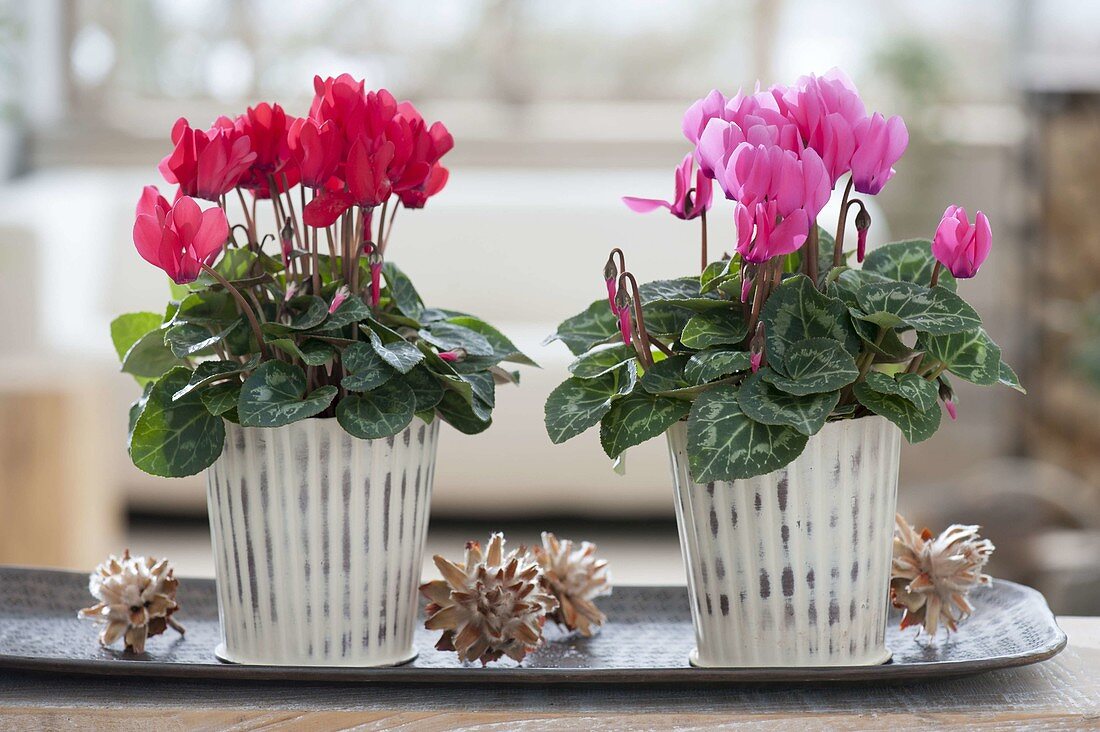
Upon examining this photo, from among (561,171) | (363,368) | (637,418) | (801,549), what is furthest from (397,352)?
(561,171)

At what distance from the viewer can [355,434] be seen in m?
0.61

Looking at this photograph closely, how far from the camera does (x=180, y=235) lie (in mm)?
586

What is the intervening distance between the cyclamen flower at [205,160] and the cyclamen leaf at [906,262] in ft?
1.12

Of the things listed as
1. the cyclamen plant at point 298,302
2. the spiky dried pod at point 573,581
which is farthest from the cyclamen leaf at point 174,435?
the spiky dried pod at point 573,581

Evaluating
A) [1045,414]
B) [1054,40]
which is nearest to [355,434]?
[1045,414]

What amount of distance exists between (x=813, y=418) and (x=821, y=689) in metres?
0.15

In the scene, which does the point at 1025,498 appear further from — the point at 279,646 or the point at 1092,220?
the point at 279,646

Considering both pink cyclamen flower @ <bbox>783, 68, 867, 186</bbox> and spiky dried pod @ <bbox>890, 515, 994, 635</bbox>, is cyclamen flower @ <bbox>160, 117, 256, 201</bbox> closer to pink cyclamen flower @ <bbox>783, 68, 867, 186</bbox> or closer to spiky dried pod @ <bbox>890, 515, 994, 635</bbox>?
pink cyclamen flower @ <bbox>783, 68, 867, 186</bbox>

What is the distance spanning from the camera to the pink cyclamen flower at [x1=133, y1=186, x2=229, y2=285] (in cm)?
58

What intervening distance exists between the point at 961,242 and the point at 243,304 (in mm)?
354

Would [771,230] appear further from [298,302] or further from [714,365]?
[298,302]

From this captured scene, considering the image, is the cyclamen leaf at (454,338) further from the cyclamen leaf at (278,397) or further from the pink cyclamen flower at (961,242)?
the pink cyclamen flower at (961,242)

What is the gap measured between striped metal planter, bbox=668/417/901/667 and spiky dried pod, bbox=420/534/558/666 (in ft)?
0.30

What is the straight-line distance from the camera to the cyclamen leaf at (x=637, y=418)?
0.62m
